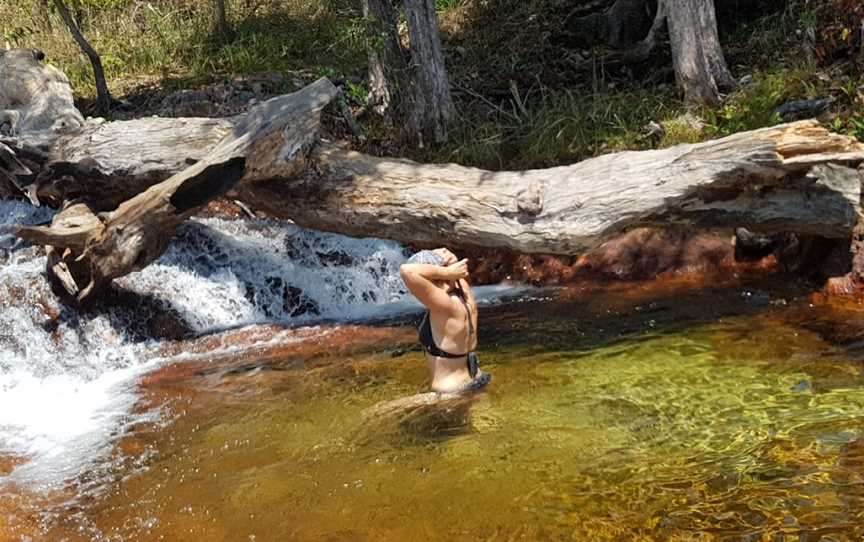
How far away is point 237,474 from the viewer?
17.5ft

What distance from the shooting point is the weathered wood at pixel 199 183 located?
25.1 feet

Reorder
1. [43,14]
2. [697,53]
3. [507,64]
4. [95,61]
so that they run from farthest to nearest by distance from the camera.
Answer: [43,14] < [507,64] < [95,61] < [697,53]

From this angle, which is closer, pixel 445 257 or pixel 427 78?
pixel 445 257

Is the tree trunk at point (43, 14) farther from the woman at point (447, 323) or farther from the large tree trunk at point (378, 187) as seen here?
the woman at point (447, 323)

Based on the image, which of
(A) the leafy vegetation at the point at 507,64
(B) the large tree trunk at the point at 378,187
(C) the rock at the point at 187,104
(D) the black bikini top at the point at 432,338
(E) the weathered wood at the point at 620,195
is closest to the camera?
(D) the black bikini top at the point at 432,338

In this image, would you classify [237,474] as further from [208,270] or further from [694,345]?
[208,270]

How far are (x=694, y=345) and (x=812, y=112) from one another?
3.85 meters

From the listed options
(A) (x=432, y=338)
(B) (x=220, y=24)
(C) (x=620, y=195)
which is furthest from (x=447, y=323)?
(B) (x=220, y=24)

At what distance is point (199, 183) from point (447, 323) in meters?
2.81

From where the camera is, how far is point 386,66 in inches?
460

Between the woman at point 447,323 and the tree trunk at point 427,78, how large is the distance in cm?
537

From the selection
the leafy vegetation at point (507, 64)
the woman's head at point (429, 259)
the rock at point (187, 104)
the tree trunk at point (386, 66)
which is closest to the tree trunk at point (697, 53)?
the leafy vegetation at point (507, 64)

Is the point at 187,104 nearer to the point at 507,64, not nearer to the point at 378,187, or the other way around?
the point at 507,64

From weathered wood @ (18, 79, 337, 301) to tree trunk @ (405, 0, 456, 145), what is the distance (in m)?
3.42
